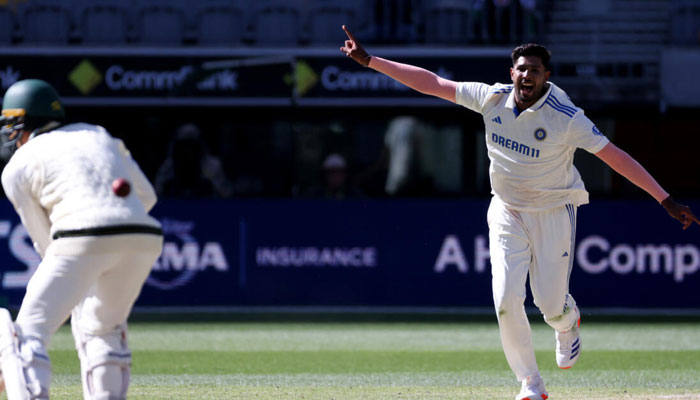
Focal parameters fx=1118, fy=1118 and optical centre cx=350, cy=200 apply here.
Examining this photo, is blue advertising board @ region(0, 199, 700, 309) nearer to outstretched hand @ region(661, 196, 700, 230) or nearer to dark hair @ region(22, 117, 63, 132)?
outstretched hand @ region(661, 196, 700, 230)

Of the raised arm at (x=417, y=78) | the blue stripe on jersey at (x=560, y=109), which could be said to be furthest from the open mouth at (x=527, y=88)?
the raised arm at (x=417, y=78)

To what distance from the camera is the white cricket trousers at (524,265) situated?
6414 millimetres

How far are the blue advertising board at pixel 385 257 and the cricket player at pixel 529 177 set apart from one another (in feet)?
23.6

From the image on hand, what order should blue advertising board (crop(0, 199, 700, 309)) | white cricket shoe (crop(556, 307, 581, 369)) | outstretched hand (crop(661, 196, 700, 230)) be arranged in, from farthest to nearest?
blue advertising board (crop(0, 199, 700, 309)), white cricket shoe (crop(556, 307, 581, 369)), outstretched hand (crop(661, 196, 700, 230))

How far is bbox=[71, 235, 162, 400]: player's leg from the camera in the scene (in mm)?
4816

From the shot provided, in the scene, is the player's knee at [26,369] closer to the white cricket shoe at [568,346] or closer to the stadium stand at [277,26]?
the white cricket shoe at [568,346]

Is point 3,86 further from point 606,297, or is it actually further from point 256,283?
point 606,297

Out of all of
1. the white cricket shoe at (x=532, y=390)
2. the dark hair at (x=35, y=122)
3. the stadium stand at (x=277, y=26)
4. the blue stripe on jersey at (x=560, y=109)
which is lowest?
the white cricket shoe at (x=532, y=390)

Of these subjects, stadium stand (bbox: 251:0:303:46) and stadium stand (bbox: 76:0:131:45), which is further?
stadium stand (bbox: 251:0:303:46)

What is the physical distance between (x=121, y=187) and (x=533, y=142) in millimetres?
2592

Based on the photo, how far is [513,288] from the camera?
20.9 ft

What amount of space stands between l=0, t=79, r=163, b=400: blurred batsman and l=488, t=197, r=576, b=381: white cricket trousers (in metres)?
2.30

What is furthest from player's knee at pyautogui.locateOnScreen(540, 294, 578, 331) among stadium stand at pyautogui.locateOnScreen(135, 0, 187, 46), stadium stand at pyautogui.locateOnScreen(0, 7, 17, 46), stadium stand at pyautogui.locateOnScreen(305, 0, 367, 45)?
stadium stand at pyautogui.locateOnScreen(0, 7, 17, 46)

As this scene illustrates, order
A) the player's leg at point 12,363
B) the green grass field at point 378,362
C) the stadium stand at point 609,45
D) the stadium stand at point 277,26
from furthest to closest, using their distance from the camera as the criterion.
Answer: the stadium stand at point 609,45, the stadium stand at point 277,26, the green grass field at point 378,362, the player's leg at point 12,363
